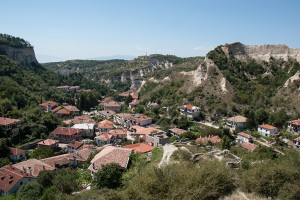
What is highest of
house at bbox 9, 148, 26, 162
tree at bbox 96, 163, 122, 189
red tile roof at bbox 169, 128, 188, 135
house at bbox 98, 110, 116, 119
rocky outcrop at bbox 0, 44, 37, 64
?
rocky outcrop at bbox 0, 44, 37, 64

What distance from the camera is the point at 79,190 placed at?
78.4 ft

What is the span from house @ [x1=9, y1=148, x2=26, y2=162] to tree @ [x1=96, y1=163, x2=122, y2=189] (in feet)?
51.4

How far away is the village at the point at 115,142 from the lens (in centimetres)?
2766

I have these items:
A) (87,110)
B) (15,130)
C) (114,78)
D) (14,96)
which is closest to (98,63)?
(114,78)

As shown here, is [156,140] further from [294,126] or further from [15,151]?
[294,126]

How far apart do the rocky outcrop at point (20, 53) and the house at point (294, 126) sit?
217 ft

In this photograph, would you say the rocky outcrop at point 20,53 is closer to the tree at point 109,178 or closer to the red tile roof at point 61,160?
the red tile roof at point 61,160

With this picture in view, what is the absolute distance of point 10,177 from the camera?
2733cm

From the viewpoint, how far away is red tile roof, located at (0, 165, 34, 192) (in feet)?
87.5

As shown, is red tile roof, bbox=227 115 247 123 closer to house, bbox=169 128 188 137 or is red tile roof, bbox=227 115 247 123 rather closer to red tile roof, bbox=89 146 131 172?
house, bbox=169 128 188 137

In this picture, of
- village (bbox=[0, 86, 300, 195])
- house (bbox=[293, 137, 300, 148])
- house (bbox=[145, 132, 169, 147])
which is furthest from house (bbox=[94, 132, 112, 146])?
house (bbox=[293, 137, 300, 148])

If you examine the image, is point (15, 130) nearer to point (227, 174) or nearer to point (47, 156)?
point (47, 156)

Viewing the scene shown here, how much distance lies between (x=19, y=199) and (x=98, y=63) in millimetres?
136730

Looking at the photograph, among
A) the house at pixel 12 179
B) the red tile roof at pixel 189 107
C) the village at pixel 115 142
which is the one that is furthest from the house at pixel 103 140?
the red tile roof at pixel 189 107
